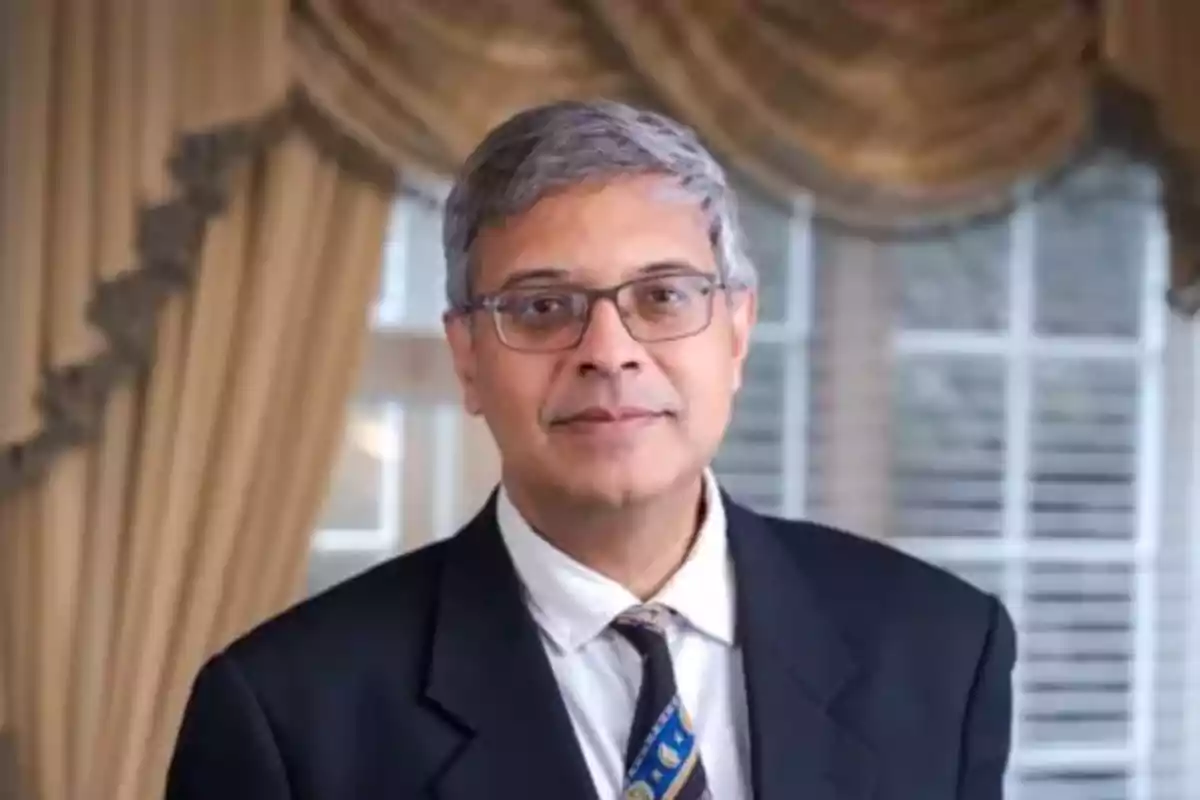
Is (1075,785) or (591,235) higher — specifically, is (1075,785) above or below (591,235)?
below

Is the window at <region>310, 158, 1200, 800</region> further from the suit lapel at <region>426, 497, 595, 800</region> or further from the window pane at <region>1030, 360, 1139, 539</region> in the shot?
the suit lapel at <region>426, 497, 595, 800</region>

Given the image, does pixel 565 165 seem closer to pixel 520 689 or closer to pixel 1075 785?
pixel 520 689

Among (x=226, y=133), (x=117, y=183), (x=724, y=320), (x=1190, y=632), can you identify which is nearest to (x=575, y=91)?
(x=226, y=133)

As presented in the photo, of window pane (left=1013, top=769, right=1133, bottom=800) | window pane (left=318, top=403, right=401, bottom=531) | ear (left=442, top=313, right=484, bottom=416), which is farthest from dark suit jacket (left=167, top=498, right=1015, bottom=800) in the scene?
window pane (left=1013, top=769, right=1133, bottom=800)

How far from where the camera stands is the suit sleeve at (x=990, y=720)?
123cm

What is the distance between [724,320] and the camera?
114 cm

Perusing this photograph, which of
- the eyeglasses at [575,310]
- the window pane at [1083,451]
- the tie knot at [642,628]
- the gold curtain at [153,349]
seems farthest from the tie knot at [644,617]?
the window pane at [1083,451]

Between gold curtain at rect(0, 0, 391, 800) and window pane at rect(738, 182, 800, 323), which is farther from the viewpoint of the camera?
window pane at rect(738, 182, 800, 323)

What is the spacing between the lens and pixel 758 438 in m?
2.29

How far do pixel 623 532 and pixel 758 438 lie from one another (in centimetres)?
117

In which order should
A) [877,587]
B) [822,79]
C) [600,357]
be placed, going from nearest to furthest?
1. [600,357]
2. [877,587]
3. [822,79]

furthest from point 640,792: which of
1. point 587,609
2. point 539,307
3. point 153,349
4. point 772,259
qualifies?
point 772,259

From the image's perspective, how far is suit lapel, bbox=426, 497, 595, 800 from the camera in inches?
43.0

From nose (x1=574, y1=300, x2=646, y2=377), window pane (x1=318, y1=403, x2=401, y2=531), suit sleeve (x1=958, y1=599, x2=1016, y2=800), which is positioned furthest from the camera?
window pane (x1=318, y1=403, x2=401, y2=531)
